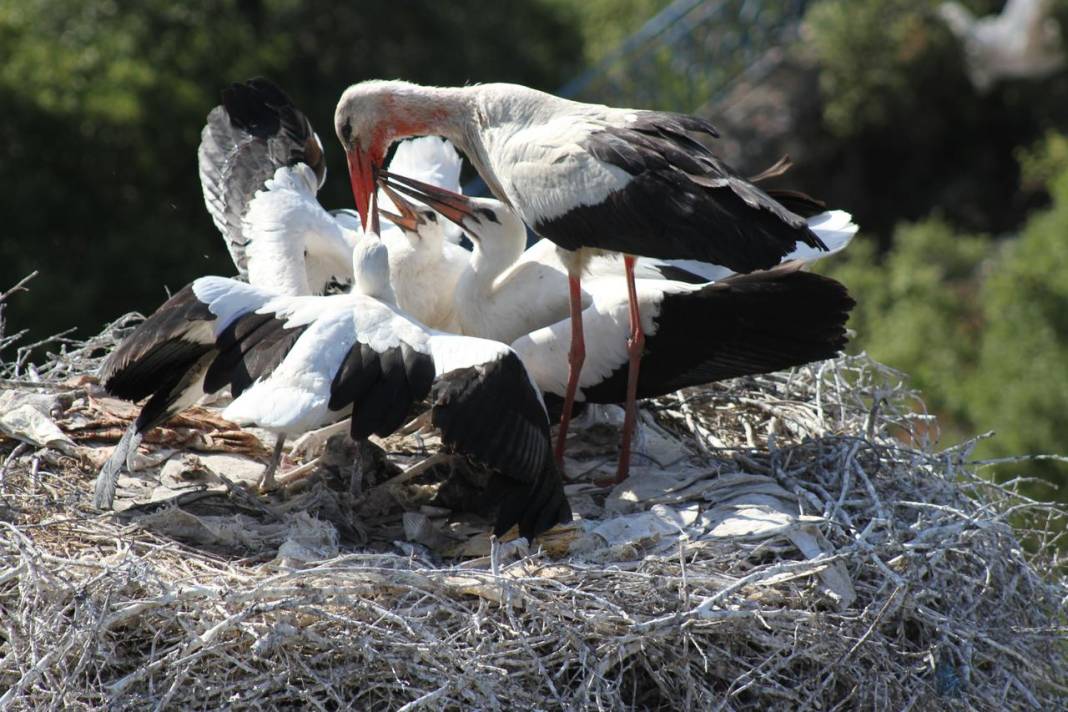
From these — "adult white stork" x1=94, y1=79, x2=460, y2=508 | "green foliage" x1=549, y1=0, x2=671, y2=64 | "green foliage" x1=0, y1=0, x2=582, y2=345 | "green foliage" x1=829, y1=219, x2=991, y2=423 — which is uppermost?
"adult white stork" x1=94, y1=79, x2=460, y2=508

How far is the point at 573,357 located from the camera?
5.94 m

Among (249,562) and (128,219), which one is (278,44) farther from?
(249,562)

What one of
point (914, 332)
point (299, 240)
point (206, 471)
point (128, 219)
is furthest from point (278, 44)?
point (206, 471)

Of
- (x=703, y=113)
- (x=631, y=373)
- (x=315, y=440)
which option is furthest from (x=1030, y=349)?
(x=315, y=440)

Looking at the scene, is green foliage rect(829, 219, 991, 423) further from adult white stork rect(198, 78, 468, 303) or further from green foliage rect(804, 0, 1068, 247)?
adult white stork rect(198, 78, 468, 303)

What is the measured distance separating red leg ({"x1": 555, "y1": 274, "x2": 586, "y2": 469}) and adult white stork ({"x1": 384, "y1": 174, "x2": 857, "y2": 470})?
0.08ft

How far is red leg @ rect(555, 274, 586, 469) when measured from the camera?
5914 millimetres

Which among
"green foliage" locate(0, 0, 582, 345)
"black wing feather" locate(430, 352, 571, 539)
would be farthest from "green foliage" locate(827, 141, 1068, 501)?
"black wing feather" locate(430, 352, 571, 539)

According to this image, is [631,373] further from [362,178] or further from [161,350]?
[161,350]

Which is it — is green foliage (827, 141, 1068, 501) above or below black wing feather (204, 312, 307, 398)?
below

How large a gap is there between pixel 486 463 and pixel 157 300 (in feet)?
22.3

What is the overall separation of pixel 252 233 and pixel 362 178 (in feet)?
2.02

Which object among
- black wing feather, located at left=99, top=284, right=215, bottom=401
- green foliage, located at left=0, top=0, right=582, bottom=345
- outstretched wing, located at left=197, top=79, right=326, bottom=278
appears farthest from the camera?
green foliage, located at left=0, top=0, right=582, bottom=345

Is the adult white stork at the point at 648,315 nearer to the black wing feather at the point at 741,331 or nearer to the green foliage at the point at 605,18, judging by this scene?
the black wing feather at the point at 741,331
